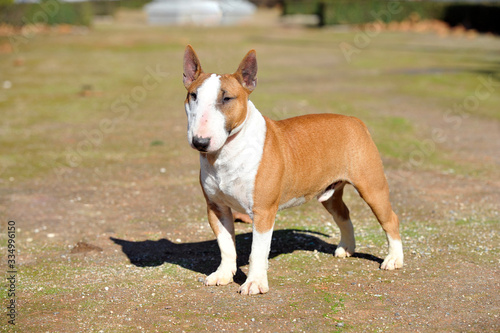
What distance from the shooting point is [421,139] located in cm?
1317

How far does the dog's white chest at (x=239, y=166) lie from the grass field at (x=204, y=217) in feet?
3.12

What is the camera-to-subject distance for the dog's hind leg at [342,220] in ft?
22.8

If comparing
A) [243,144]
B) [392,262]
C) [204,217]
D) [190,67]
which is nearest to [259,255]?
[243,144]

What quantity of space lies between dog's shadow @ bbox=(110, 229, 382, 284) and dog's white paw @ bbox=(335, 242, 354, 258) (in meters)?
0.11

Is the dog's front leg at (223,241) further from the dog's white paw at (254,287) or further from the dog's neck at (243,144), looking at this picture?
the dog's neck at (243,144)

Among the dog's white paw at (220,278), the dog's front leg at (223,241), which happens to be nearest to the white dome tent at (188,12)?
the dog's front leg at (223,241)

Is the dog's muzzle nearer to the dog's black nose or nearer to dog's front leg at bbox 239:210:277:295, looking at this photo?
the dog's black nose

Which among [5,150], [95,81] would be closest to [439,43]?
[95,81]

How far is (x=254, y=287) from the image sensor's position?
5906 millimetres

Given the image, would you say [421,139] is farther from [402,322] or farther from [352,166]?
[402,322]

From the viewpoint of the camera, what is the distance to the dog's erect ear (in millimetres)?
5785

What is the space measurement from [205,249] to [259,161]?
6.67 ft

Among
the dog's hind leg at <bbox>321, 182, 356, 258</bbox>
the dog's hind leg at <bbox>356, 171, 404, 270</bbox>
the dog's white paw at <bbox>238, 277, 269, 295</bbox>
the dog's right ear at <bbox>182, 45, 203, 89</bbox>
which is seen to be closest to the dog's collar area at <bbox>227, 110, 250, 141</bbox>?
the dog's right ear at <bbox>182, 45, 203, 89</bbox>

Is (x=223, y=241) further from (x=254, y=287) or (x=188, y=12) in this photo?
(x=188, y=12)
